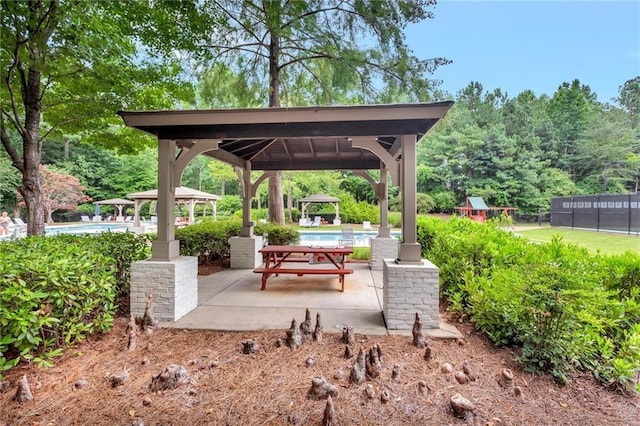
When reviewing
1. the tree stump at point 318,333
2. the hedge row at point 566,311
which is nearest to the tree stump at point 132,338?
the tree stump at point 318,333

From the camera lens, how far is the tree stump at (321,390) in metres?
2.39

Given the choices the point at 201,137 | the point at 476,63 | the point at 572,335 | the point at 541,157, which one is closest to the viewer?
the point at 572,335

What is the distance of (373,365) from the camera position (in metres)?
2.67

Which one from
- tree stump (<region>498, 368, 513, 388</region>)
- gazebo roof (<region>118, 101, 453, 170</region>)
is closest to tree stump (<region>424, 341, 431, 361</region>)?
tree stump (<region>498, 368, 513, 388</region>)

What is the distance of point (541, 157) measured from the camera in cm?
2798

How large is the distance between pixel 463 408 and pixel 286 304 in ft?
9.46

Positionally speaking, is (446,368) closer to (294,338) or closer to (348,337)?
(348,337)

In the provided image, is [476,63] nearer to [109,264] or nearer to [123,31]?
[123,31]

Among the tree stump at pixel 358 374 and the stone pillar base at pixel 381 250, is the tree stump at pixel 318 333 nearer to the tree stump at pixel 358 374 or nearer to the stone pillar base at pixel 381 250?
the tree stump at pixel 358 374

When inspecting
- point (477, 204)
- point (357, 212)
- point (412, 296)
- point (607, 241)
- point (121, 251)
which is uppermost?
point (477, 204)

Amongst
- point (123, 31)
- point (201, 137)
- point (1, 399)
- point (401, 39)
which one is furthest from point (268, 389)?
point (401, 39)

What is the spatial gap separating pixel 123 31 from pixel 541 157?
33237 mm

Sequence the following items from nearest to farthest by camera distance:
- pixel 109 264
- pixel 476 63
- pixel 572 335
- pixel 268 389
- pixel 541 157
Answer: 1. pixel 268 389
2. pixel 572 335
3. pixel 109 264
4. pixel 541 157
5. pixel 476 63

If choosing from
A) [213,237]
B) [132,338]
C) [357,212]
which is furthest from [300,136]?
[357,212]
